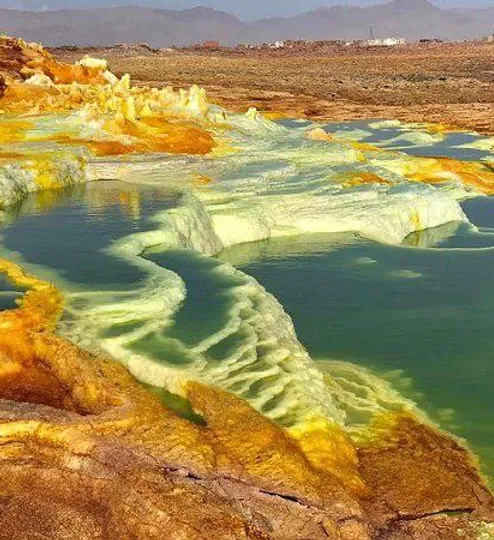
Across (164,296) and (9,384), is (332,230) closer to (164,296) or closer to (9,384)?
(164,296)

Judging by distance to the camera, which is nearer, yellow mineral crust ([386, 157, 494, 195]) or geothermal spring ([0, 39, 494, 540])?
geothermal spring ([0, 39, 494, 540])

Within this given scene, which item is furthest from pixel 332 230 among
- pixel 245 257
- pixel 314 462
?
pixel 314 462

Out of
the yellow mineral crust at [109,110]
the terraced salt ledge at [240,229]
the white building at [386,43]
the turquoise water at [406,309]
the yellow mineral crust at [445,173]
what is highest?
the white building at [386,43]

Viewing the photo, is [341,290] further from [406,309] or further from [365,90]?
[365,90]

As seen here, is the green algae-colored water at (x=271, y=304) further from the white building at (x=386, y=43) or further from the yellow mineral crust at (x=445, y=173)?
the white building at (x=386, y=43)

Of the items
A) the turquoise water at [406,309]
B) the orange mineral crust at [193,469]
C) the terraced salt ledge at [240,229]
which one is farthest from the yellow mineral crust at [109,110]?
the orange mineral crust at [193,469]

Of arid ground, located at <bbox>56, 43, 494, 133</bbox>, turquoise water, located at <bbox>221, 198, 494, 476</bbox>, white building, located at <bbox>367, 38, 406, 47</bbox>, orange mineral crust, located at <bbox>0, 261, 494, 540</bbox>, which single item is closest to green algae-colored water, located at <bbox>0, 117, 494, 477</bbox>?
turquoise water, located at <bbox>221, 198, 494, 476</bbox>

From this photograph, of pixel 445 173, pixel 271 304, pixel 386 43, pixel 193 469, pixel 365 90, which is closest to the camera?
pixel 193 469

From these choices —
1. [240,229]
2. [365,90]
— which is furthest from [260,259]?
[365,90]

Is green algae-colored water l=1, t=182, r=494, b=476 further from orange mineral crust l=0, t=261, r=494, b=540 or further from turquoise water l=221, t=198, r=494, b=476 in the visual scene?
orange mineral crust l=0, t=261, r=494, b=540

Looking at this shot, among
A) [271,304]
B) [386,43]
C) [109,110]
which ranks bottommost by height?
[271,304]
